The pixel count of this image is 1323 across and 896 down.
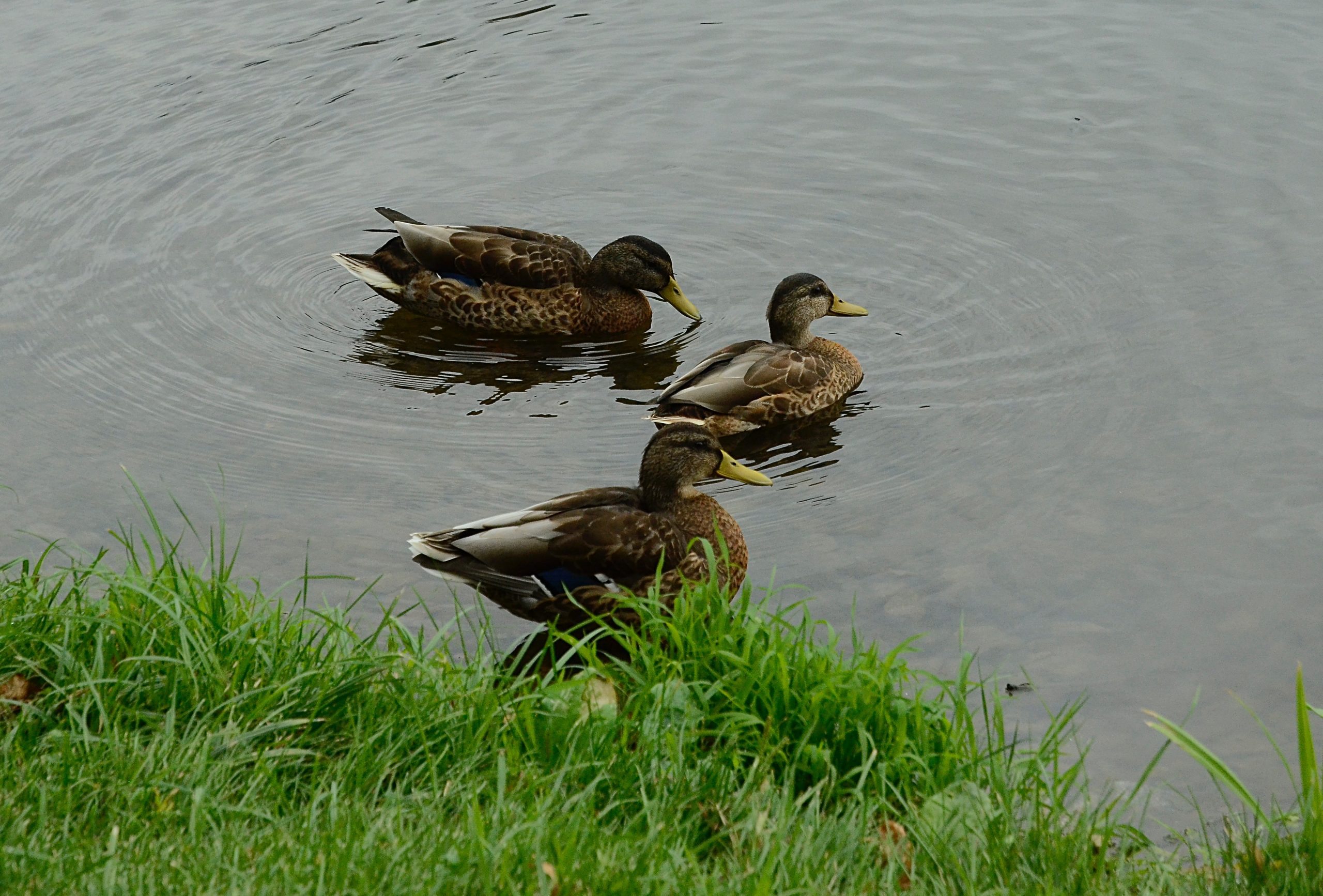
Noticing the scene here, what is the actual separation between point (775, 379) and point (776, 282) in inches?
55.0

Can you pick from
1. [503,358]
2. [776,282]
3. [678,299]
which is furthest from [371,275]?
[776,282]

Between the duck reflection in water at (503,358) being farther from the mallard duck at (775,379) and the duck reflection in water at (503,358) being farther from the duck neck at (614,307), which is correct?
the mallard duck at (775,379)

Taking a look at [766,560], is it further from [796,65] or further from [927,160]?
[796,65]

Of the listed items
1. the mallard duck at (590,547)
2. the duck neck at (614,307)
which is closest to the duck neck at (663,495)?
the mallard duck at (590,547)

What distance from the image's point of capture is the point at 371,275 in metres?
9.20

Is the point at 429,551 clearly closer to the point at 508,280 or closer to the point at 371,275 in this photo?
the point at 508,280

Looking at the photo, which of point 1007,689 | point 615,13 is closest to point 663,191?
point 615,13

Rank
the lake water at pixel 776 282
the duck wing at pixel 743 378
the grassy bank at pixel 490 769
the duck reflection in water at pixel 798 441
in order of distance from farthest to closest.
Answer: the duck wing at pixel 743 378, the duck reflection in water at pixel 798 441, the lake water at pixel 776 282, the grassy bank at pixel 490 769

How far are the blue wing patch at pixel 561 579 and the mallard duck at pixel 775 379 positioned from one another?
1.91 meters

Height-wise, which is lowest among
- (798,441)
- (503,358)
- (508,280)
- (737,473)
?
(798,441)

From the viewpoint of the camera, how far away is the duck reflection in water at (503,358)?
841 cm

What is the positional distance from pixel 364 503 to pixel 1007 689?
3.08 m

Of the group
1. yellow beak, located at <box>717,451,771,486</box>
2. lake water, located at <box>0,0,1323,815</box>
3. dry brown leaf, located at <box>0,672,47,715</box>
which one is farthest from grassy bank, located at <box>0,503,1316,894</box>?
yellow beak, located at <box>717,451,771,486</box>

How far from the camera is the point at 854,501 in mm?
6902
